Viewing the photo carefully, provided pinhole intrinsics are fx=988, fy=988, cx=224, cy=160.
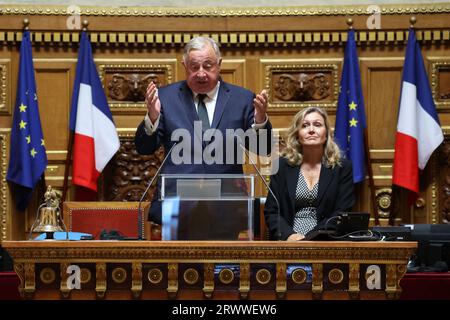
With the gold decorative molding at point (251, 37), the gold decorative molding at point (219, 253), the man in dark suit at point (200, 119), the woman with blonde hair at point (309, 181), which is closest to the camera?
the gold decorative molding at point (219, 253)

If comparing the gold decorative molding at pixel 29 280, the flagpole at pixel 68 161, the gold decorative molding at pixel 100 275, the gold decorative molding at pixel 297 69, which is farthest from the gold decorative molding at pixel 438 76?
the gold decorative molding at pixel 29 280

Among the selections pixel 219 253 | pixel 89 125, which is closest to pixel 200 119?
pixel 219 253

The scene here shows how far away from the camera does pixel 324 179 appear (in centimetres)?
517

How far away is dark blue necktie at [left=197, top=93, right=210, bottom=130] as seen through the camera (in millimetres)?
5105

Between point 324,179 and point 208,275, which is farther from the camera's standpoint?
point 324,179

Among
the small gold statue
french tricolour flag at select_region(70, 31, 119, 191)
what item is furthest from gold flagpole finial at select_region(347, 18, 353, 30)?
the small gold statue

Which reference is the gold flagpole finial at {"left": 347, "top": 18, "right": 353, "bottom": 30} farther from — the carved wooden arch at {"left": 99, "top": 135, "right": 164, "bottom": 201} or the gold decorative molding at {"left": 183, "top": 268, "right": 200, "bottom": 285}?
the gold decorative molding at {"left": 183, "top": 268, "right": 200, "bottom": 285}

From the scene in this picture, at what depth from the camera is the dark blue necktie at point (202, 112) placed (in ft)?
16.8

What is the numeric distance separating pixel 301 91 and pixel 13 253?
3943 mm

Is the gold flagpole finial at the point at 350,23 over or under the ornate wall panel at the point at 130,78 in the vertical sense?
over

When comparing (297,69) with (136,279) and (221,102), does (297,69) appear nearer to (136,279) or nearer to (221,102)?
(221,102)

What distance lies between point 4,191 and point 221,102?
2721mm

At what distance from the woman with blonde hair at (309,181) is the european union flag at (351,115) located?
191 cm

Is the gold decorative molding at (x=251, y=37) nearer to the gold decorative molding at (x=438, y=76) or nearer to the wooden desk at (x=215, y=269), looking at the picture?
the gold decorative molding at (x=438, y=76)
